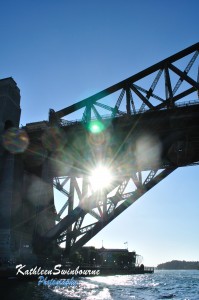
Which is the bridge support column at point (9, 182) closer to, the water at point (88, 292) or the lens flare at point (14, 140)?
the lens flare at point (14, 140)

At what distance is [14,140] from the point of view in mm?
32906

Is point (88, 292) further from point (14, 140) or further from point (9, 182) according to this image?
point (14, 140)

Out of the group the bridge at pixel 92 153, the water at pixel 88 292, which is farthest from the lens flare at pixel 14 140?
the water at pixel 88 292

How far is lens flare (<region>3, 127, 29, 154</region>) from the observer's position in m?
32.1

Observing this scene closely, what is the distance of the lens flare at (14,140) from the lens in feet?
105

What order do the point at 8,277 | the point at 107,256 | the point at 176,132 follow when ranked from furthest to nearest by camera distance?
the point at 107,256 → the point at 176,132 → the point at 8,277

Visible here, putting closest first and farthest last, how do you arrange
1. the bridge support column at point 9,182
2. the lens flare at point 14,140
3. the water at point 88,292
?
1. the water at point 88,292
2. the bridge support column at point 9,182
3. the lens flare at point 14,140

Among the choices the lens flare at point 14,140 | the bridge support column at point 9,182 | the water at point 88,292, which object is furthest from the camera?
the lens flare at point 14,140

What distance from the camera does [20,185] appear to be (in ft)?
107

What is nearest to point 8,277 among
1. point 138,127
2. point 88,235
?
point 88,235

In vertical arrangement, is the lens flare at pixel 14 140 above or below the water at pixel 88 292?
above

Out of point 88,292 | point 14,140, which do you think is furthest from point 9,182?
point 88,292

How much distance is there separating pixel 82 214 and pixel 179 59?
16071mm

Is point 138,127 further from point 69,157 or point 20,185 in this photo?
point 20,185
